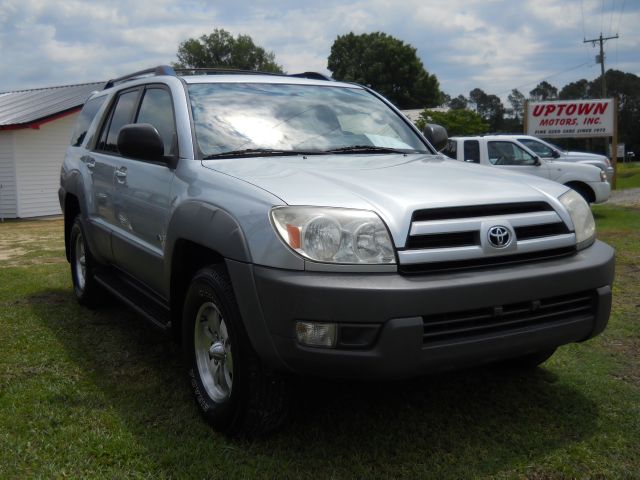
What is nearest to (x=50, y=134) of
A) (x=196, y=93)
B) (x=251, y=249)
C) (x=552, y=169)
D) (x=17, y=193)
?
(x=17, y=193)

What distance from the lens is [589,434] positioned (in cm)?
332

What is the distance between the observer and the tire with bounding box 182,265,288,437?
10.0 feet

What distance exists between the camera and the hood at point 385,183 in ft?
9.61

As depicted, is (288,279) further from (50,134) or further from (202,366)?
(50,134)

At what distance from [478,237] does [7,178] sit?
1810cm

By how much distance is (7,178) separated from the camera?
18469mm

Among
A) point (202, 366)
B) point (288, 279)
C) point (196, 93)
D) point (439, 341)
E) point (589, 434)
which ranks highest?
point (196, 93)

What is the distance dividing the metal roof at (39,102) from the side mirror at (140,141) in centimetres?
1302

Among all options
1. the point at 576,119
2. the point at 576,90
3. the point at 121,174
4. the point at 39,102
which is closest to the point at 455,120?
the point at 576,119

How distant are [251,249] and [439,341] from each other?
886 millimetres

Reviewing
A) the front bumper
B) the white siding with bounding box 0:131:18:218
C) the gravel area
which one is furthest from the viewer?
the white siding with bounding box 0:131:18:218

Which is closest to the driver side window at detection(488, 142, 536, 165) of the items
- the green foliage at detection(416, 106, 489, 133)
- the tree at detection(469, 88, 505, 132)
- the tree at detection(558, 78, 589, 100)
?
the green foliage at detection(416, 106, 489, 133)

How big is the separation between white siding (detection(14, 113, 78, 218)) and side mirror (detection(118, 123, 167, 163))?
16237 millimetres

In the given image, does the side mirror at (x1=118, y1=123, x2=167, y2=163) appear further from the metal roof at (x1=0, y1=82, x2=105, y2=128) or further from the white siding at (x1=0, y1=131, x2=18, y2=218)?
the white siding at (x1=0, y1=131, x2=18, y2=218)
